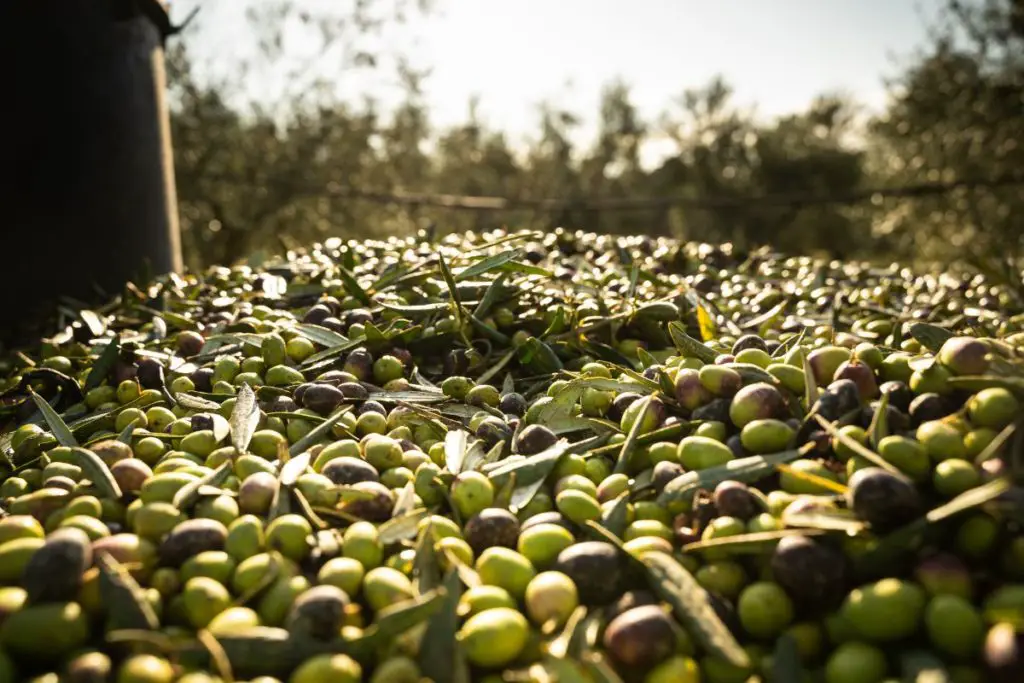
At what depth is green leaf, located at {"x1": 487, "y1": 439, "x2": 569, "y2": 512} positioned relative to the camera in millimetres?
1927

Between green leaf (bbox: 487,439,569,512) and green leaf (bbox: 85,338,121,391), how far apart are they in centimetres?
181

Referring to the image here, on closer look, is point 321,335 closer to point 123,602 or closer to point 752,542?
point 123,602

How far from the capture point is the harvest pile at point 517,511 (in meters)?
1.34

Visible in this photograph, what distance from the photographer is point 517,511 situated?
1896 mm

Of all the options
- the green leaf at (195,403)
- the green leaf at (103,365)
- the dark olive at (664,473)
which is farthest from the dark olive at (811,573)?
the green leaf at (103,365)

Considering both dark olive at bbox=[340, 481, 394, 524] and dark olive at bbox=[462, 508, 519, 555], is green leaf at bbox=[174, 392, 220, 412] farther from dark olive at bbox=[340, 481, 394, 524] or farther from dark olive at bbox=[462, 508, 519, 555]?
dark olive at bbox=[462, 508, 519, 555]

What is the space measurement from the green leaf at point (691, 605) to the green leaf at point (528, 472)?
428mm

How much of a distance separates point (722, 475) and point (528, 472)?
20.1 inches

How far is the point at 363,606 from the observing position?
5.01ft

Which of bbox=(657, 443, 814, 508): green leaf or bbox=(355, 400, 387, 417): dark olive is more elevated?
bbox=(355, 400, 387, 417): dark olive

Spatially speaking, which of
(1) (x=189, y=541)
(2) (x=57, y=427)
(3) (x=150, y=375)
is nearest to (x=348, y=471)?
(1) (x=189, y=541)

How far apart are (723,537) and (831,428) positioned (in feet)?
1.33

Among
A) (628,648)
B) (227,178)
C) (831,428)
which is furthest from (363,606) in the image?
(227,178)

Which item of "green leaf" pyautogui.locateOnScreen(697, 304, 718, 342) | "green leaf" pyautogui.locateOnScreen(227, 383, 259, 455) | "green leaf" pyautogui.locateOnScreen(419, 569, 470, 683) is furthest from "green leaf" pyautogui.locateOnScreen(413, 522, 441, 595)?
"green leaf" pyautogui.locateOnScreen(697, 304, 718, 342)
